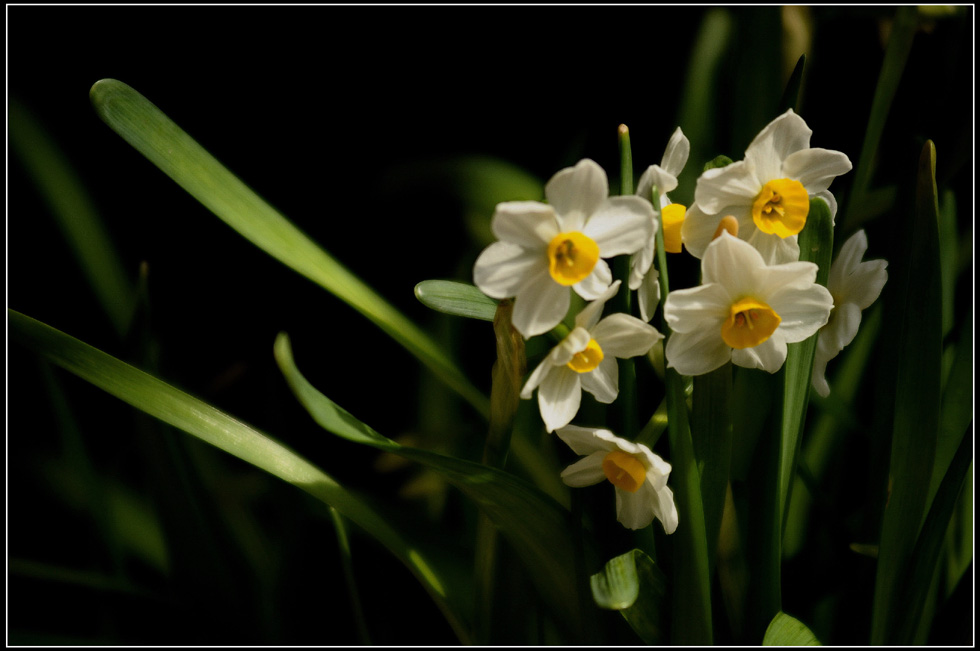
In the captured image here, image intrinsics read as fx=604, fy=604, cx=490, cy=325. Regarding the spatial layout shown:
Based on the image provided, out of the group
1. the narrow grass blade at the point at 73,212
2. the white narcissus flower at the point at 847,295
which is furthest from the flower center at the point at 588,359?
the narrow grass blade at the point at 73,212

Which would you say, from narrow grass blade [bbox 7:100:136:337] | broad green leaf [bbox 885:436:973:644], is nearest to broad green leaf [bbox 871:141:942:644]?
broad green leaf [bbox 885:436:973:644]

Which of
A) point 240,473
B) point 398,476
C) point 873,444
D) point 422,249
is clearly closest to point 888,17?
point 873,444

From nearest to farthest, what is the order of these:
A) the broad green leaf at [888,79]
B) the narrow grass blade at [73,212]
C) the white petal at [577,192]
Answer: the white petal at [577,192], the broad green leaf at [888,79], the narrow grass blade at [73,212]

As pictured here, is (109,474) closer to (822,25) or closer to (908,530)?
(908,530)

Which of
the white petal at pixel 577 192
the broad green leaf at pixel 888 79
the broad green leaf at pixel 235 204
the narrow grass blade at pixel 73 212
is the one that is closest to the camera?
the white petal at pixel 577 192

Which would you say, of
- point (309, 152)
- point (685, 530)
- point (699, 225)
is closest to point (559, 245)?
point (699, 225)

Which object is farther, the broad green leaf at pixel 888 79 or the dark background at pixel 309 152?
the dark background at pixel 309 152

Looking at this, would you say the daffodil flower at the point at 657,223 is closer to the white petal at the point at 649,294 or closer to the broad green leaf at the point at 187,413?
the white petal at the point at 649,294
